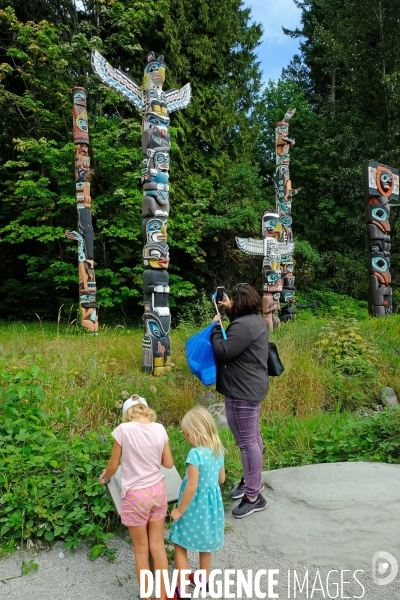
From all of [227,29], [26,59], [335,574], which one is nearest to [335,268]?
[227,29]

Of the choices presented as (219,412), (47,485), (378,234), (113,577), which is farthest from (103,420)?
(378,234)

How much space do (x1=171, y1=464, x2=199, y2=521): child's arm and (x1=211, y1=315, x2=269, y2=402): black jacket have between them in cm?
78

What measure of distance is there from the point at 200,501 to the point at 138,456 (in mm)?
371

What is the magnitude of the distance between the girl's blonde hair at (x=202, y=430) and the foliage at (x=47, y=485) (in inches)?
37.2

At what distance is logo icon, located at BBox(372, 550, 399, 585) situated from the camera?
8.14ft

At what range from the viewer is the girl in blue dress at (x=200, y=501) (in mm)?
2207

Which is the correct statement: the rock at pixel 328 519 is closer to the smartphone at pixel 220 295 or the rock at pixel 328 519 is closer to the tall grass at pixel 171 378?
the smartphone at pixel 220 295

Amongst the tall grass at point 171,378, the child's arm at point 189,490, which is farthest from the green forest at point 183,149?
the child's arm at point 189,490

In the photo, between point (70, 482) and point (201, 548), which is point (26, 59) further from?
point (201, 548)

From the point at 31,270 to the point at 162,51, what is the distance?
785 cm

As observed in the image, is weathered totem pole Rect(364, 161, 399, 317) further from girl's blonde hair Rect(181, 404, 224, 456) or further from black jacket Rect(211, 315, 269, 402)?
girl's blonde hair Rect(181, 404, 224, 456)

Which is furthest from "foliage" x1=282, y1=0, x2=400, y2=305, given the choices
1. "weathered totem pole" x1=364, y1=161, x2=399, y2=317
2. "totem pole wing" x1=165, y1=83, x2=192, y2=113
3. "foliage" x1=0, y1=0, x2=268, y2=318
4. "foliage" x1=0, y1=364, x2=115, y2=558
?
"foliage" x1=0, y1=364, x2=115, y2=558

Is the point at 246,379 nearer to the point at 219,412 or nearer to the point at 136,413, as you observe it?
the point at 136,413

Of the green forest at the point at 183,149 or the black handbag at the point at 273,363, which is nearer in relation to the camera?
the black handbag at the point at 273,363
